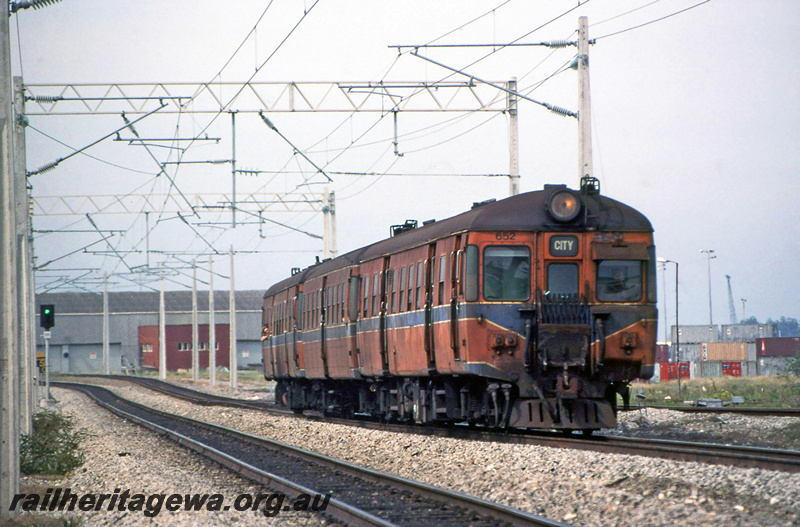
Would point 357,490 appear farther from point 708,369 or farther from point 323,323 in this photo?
point 708,369

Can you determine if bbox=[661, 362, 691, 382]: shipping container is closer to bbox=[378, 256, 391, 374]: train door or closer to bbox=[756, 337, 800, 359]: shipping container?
bbox=[756, 337, 800, 359]: shipping container

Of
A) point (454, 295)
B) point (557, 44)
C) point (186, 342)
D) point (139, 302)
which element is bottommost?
point (186, 342)

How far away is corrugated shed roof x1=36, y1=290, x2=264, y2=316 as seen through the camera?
385ft

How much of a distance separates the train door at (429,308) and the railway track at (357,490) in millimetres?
2775

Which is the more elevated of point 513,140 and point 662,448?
point 513,140

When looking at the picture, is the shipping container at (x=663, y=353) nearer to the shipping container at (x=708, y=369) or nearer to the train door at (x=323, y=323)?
the shipping container at (x=708, y=369)

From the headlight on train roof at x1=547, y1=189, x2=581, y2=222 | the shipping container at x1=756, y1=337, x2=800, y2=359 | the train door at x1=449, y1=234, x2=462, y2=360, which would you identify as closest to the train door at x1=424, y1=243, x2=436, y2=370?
the train door at x1=449, y1=234, x2=462, y2=360

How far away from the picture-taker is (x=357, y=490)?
1241 centimetres

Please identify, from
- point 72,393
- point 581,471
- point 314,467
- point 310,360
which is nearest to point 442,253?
point 314,467

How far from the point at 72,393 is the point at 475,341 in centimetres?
3985

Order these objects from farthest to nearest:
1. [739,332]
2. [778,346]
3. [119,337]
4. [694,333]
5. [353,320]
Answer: [739,332]
[694,333]
[119,337]
[778,346]
[353,320]

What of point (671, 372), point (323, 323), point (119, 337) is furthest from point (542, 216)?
point (119, 337)

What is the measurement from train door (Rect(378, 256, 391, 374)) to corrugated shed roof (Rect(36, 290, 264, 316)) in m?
97.1

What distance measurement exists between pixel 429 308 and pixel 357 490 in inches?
240
